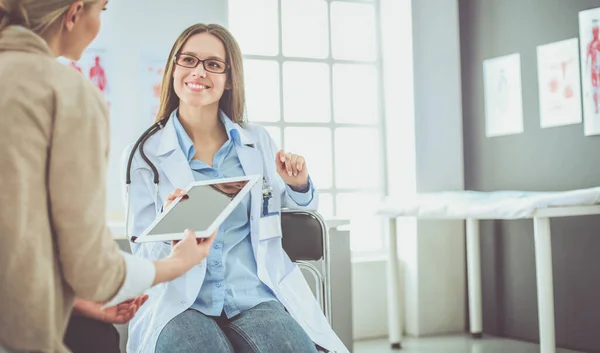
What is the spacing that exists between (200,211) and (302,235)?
3.10ft

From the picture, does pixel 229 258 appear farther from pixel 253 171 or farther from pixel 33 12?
pixel 33 12

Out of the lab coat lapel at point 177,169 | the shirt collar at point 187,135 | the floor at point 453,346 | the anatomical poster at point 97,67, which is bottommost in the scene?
the floor at point 453,346

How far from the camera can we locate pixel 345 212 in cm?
406

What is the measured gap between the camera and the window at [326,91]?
152 inches

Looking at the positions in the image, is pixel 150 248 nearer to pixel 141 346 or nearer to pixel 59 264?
pixel 141 346

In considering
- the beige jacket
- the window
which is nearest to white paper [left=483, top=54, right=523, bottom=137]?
the window

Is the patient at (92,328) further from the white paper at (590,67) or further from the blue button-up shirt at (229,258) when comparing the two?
the white paper at (590,67)

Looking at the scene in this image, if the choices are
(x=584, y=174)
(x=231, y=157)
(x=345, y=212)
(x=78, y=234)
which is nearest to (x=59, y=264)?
(x=78, y=234)

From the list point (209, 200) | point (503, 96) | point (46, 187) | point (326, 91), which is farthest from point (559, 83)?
point (46, 187)

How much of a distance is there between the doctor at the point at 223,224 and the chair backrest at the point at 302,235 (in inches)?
3.8

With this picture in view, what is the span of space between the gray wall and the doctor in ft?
6.24

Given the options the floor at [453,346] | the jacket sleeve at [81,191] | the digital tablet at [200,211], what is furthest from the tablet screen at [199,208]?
the floor at [453,346]

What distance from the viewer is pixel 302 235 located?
2.06 meters

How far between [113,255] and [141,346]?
2.68 ft
